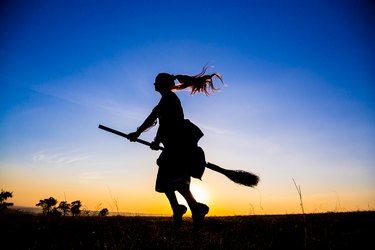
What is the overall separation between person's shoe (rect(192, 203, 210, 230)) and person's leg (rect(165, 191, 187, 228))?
0.39m

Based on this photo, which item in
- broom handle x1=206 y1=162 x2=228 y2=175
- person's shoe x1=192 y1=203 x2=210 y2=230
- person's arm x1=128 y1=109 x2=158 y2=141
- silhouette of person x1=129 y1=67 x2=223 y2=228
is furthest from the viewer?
broom handle x1=206 y1=162 x2=228 y2=175

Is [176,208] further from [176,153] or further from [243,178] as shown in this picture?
[243,178]

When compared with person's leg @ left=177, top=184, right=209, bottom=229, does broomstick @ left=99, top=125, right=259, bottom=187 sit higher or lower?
higher

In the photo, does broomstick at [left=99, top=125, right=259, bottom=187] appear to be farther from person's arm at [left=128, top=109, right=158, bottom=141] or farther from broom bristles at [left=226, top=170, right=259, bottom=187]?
person's arm at [left=128, top=109, right=158, bottom=141]

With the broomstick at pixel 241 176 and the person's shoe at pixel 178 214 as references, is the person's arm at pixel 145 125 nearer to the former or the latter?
the broomstick at pixel 241 176

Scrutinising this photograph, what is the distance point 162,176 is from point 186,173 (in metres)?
0.45

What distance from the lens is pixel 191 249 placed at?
2928 millimetres

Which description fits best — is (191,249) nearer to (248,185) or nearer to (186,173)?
(186,173)

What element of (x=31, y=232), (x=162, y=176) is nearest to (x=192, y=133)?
(x=162, y=176)

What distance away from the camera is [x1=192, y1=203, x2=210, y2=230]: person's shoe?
4644mm

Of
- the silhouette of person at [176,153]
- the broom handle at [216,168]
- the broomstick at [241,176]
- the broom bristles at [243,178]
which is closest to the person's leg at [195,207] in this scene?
the silhouette of person at [176,153]

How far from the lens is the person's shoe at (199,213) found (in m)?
4.64

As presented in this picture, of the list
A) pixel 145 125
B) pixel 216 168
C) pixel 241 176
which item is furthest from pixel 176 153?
pixel 241 176

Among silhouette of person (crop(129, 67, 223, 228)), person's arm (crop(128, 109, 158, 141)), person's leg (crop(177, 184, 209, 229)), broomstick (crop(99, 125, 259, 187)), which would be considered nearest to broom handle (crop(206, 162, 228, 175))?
broomstick (crop(99, 125, 259, 187))
